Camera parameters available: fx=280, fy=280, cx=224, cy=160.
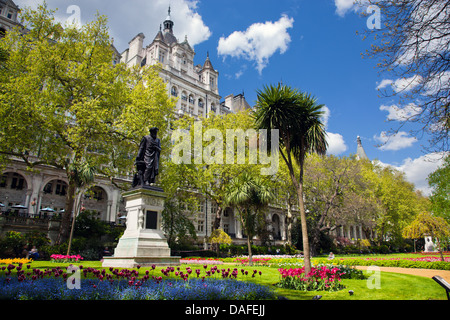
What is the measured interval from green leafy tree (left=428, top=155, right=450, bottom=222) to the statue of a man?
138 ft

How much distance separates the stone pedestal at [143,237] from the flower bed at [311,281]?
5.50 meters

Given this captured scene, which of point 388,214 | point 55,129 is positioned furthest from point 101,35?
point 388,214

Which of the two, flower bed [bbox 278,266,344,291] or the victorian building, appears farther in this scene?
the victorian building

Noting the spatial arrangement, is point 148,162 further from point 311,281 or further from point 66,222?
point 66,222

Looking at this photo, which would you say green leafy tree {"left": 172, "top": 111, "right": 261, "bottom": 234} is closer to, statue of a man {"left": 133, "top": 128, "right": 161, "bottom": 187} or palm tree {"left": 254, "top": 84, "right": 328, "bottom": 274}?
statue of a man {"left": 133, "top": 128, "right": 161, "bottom": 187}

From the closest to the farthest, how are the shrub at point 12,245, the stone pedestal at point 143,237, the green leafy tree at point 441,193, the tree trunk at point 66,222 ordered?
the stone pedestal at point 143,237 → the shrub at point 12,245 → the tree trunk at point 66,222 → the green leafy tree at point 441,193

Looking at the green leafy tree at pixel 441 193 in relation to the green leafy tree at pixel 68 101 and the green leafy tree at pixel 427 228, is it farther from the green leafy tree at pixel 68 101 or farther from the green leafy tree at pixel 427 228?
the green leafy tree at pixel 68 101

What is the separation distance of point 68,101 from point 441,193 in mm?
50215

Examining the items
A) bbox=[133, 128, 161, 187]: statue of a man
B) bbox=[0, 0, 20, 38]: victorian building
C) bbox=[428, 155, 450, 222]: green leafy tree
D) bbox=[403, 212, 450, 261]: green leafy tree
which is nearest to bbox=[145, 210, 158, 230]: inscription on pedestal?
bbox=[133, 128, 161, 187]: statue of a man

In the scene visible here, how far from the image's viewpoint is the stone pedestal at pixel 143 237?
11492 millimetres

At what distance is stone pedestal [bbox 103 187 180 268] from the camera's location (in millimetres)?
11492

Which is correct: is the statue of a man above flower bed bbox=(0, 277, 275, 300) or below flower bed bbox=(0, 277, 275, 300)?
above

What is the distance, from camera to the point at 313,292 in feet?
26.4

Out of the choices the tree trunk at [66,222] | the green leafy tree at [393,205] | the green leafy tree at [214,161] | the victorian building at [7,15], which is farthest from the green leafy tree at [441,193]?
the victorian building at [7,15]
